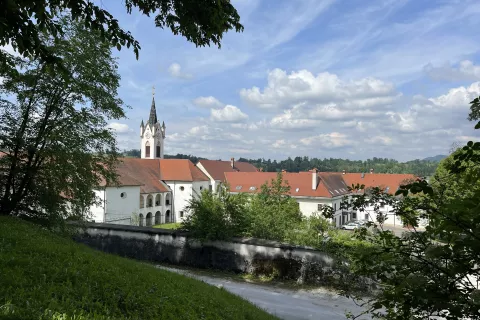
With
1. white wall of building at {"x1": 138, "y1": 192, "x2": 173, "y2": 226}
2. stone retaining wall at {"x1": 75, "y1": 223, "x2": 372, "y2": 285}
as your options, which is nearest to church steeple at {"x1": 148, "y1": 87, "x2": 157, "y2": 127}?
white wall of building at {"x1": 138, "y1": 192, "x2": 173, "y2": 226}

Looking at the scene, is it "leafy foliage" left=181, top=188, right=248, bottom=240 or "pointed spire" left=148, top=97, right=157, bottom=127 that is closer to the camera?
"leafy foliage" left=181, top=188, right=248, bottom=240

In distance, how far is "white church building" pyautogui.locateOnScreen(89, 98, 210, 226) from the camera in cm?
3675

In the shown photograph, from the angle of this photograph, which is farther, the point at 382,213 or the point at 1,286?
the point at 1,286

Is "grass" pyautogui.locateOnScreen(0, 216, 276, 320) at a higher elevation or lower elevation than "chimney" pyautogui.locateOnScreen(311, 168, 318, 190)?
lower

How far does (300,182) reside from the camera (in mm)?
50406

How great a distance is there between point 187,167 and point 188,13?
152 feet

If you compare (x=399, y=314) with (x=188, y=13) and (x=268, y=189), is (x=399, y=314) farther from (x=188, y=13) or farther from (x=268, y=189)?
(x=268, y=189)

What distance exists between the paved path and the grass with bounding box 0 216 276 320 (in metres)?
2.22

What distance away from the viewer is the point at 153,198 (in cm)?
4503

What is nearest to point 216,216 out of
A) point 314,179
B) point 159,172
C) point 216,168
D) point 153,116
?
point 314,179

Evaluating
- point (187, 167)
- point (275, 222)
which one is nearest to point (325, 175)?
point (187, 167)

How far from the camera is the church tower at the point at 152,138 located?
62469 millimetres

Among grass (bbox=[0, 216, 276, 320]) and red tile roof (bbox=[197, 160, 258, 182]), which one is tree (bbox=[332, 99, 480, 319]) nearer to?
grass (bbox=[0, 216, 276, 320])

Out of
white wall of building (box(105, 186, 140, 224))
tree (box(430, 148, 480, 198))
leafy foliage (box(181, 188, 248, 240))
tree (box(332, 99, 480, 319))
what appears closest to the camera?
tree (box(332, 99, 480, 319))
